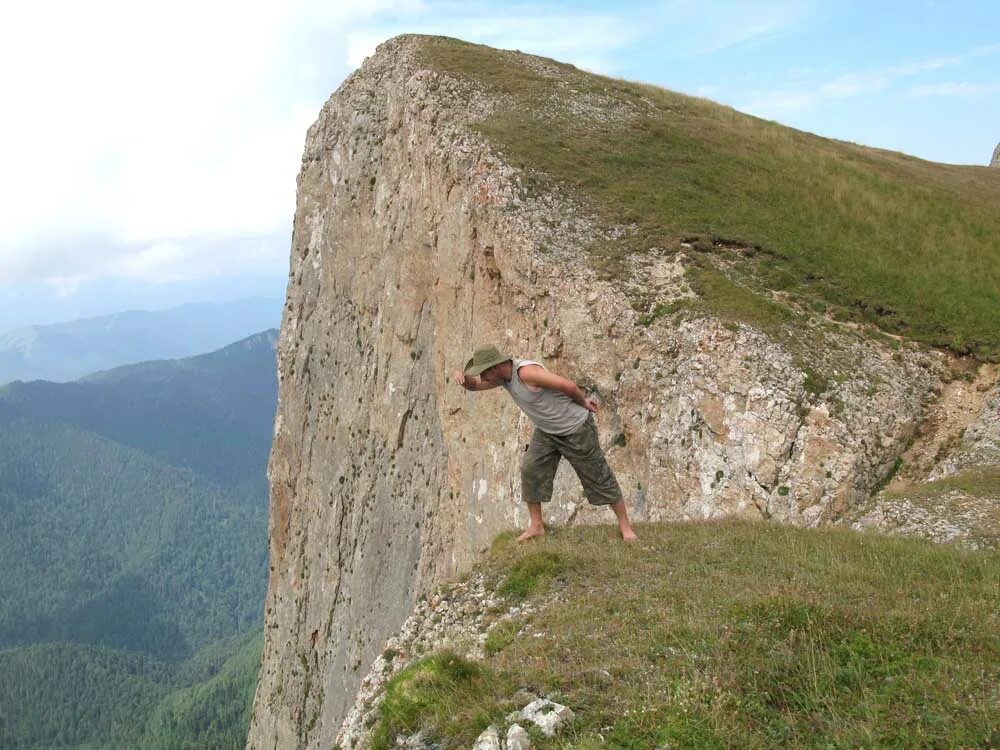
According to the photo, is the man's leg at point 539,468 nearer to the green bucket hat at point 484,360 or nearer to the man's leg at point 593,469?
the man's leg at point 593,469

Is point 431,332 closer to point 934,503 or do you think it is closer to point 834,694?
point 934,503

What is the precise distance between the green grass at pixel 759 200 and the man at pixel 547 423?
910 cm

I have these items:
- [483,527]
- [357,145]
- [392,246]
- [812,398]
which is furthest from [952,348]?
[357,145]

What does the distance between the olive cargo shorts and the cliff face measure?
604cm

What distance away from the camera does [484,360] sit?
461 inches

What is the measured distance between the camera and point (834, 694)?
669 cm

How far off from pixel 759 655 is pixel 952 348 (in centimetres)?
1574

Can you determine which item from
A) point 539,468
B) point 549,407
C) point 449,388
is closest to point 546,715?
point 549,407

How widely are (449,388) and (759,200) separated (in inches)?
495

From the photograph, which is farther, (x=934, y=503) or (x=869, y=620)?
(x=934, y=503)

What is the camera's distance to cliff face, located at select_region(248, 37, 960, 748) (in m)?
17.9

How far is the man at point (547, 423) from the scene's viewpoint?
459 inches

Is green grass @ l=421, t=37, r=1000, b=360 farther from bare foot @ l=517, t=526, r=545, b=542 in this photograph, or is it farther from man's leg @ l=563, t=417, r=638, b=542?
bare foot @ l=517, t=526, r=545, b=542

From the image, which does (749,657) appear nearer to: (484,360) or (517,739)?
(517,739)
